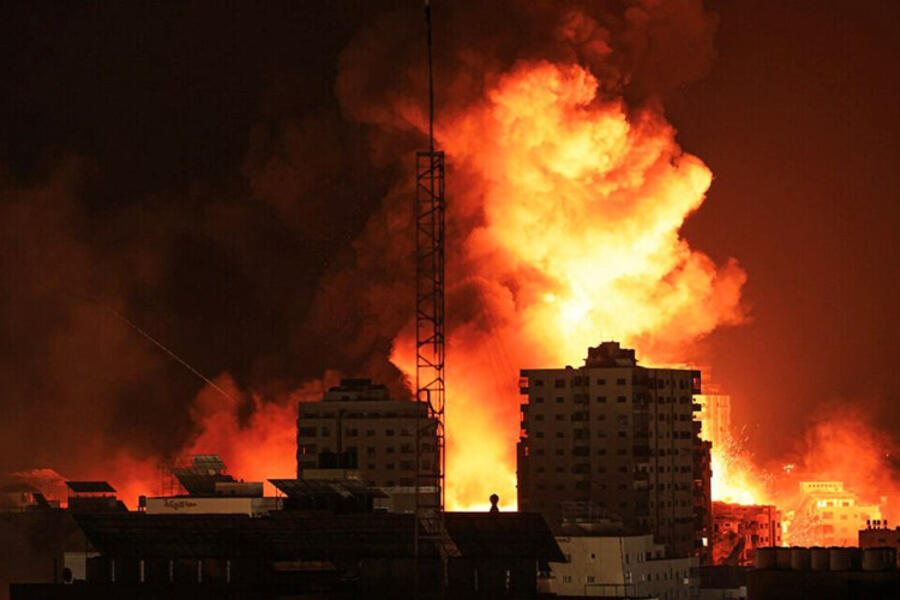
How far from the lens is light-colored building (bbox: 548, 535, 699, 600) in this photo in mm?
109688

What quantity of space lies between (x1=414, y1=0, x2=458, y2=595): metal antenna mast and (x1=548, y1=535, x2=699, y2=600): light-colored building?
472 centimetres

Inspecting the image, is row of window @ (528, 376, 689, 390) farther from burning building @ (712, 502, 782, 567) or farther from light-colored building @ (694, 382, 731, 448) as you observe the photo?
light-colored building @ (694, 382, 731, 448)

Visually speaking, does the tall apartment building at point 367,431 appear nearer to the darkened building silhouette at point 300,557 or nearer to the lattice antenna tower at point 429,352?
the lattice antenna tower at point 429,352

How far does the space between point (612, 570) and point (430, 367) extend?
19.3m

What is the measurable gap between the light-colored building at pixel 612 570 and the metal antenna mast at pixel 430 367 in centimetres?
472

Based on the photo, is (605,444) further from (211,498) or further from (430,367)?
(211,498)

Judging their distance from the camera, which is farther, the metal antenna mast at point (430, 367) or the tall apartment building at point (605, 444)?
the tall apartment building at point (605, 444)

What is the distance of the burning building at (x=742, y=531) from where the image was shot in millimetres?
129875

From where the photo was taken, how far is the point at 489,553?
9831 centimetres

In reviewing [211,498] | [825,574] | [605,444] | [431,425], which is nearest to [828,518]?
[605,444]

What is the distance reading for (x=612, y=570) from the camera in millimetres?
111125

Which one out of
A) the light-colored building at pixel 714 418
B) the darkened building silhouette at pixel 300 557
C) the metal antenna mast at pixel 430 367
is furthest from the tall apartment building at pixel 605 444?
the darkened building silhouette at pixel 300 557

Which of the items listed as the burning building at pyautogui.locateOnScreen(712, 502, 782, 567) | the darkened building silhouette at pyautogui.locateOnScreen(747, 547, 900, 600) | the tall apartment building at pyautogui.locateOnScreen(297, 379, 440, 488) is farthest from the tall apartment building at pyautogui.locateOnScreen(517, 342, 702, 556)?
the darkened building silhouette at pyautogui.locateOnScreen(747, 547, 900, 600)

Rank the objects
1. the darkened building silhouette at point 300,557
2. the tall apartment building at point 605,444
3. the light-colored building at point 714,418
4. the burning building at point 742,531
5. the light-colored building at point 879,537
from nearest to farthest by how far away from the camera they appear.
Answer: the darkened building silhouette at point 300,557
the light-colored building at point 879,537
the tall apartment building at point 605,444
the burning building at point 742,531
the light-colored building at point 714,418
